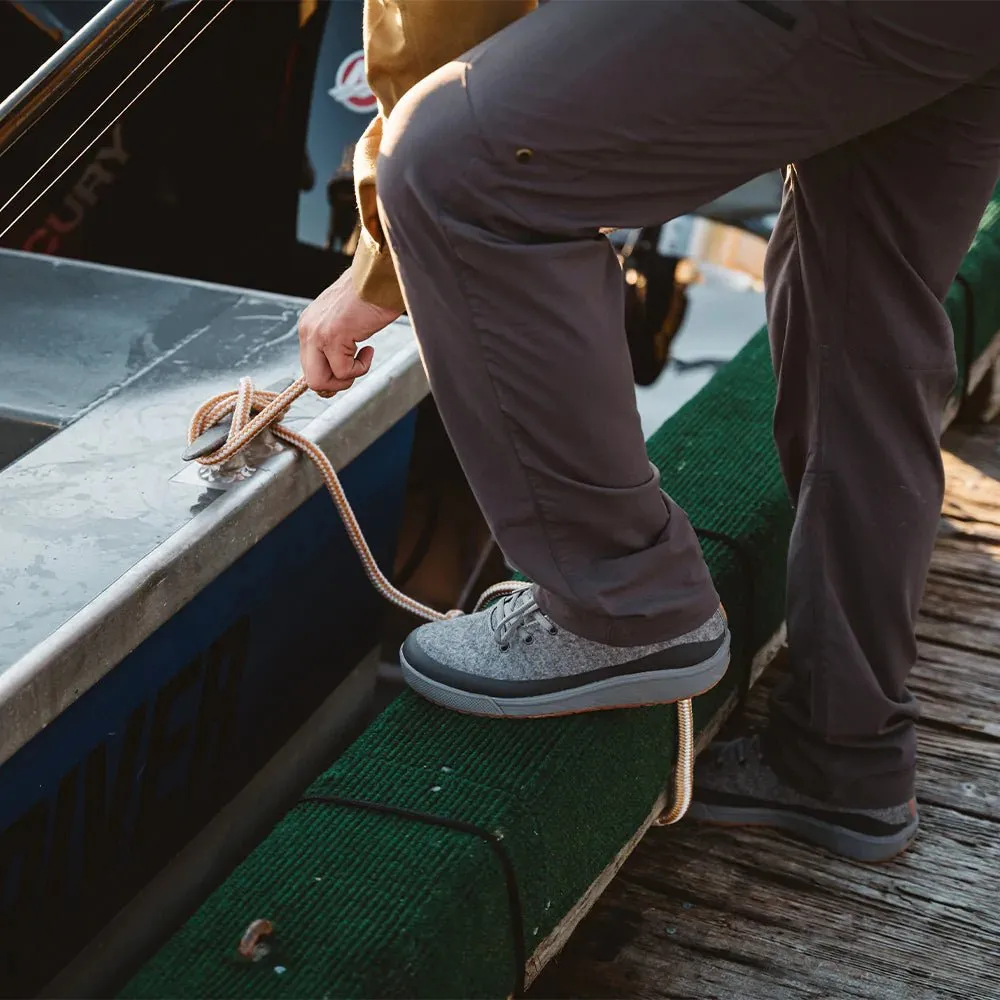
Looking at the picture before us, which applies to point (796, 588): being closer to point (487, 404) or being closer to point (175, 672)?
point (487, 404)

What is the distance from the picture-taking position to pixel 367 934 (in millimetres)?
1226

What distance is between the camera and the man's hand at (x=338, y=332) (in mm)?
1367

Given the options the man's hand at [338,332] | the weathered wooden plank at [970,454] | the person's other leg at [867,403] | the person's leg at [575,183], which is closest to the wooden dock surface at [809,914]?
the person's other leg at [867,403]

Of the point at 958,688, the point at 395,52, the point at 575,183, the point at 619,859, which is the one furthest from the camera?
the point at 958,688

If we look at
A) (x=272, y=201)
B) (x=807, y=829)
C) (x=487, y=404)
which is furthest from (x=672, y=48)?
(x=272, y=201)

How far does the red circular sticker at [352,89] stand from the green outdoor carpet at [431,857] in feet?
3.75

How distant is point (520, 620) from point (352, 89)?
136 cm

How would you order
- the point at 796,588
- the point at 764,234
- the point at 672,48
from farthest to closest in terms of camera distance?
the point at 764,234, the point at 796,588, the point at 672,48

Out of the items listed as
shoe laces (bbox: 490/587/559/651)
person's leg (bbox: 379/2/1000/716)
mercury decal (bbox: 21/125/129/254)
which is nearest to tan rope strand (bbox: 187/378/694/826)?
shoe laces (bbox: 490/587/559/651)

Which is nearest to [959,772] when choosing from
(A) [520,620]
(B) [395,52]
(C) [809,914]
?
(C) [809,914]

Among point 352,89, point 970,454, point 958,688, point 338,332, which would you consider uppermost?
point 338,332

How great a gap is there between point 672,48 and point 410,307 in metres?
0.31

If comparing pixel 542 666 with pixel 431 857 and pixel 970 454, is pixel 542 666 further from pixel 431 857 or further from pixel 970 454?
pixel 970 454

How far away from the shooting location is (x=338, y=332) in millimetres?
1386
